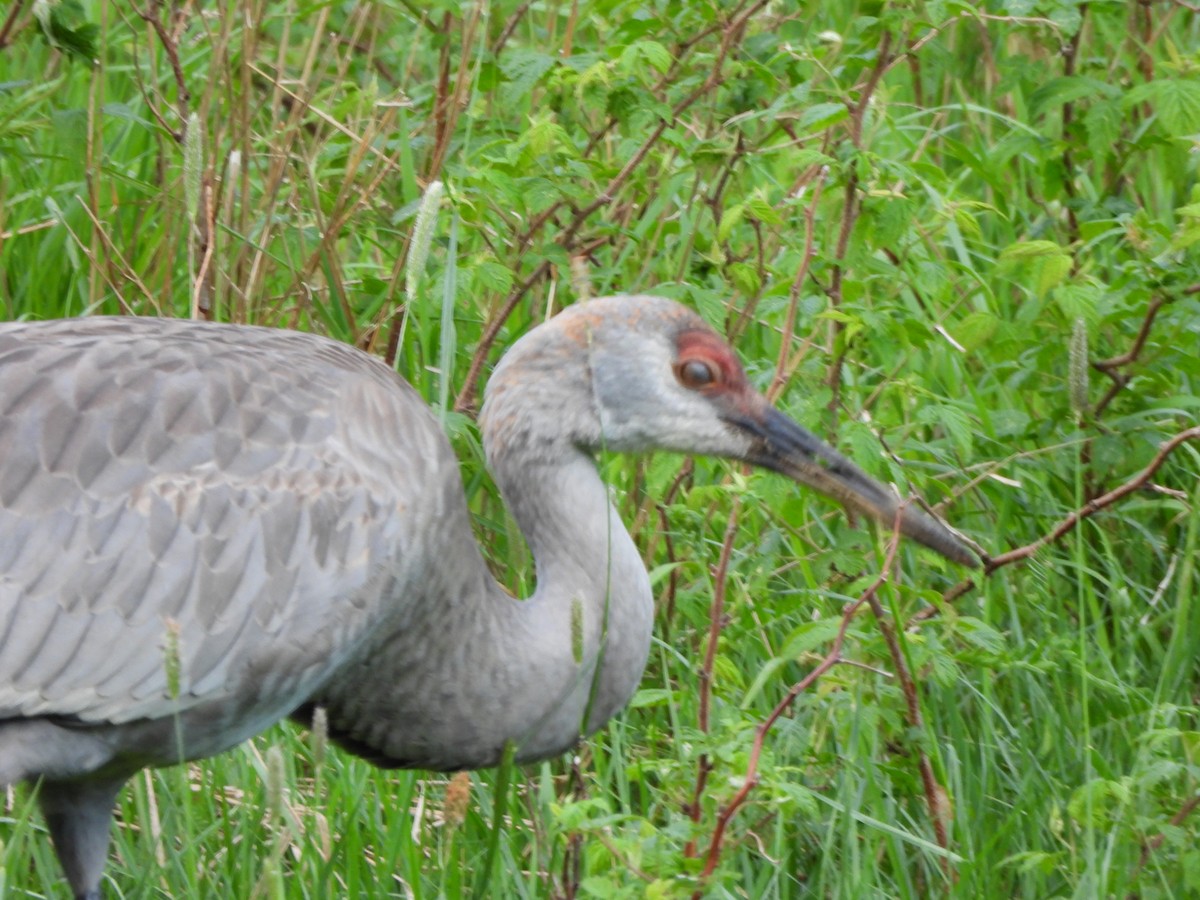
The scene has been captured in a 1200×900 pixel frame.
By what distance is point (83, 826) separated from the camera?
3.56m

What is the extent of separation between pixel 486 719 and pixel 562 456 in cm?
48

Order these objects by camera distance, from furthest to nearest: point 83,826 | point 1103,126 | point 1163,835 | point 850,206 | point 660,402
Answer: point 1103,126 → point 850,206 → point 660,402 → point 83,826 → point 1163,835

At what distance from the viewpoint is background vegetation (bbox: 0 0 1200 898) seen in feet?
11.6

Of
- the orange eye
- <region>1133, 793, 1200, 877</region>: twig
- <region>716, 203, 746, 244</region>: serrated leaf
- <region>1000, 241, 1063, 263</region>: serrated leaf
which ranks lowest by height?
<region>1133, 793, 1200, 877</region>: twig

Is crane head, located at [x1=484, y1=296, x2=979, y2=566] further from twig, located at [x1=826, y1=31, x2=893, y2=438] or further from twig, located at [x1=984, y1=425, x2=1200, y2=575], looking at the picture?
twig, located at [x1=826, y1=31, x2=893, y2=438]

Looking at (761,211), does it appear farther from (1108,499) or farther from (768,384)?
(1108,499)

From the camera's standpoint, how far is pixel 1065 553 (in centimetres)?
451

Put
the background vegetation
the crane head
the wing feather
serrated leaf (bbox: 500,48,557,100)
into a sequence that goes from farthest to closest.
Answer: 1. serrated leaf (bbox: 500,48,557,100)
2. the crane head
3. the background vegetation
4. the wing feather

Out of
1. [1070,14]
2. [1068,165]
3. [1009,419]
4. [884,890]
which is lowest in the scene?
[884,890]

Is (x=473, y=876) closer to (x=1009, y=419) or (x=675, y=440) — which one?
(x=675, y=440)

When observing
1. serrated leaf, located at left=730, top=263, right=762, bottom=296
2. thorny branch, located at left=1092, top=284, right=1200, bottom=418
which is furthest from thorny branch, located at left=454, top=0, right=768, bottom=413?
thorny branch, located at left=1092, top=284, right=1200, bottom=418

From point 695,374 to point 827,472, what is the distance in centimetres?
30

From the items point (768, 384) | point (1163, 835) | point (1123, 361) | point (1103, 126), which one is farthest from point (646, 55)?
point (1163, 835)

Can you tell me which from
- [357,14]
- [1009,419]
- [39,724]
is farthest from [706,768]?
[357,14]
